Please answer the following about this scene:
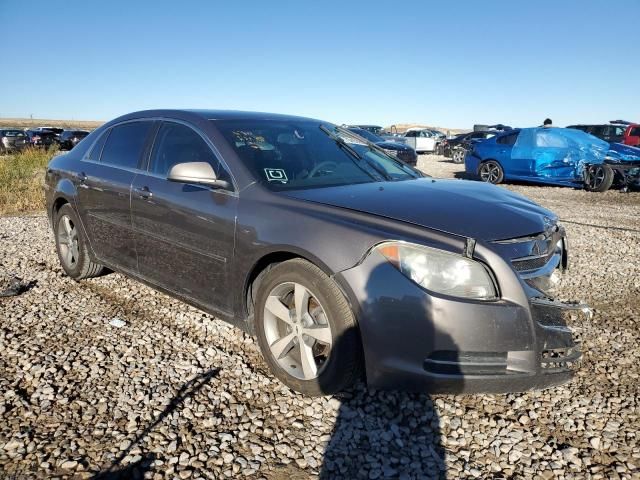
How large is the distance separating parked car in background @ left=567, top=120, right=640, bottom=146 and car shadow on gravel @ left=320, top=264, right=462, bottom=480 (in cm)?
1860

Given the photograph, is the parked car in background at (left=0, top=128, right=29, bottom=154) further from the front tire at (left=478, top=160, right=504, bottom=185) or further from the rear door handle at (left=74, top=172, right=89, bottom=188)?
the rear door handle at (left=74, top=172, right=89, bottom=188)

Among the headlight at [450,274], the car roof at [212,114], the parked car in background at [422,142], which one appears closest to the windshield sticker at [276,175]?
the car roof at [212,114]

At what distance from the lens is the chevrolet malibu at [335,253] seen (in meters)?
2.25

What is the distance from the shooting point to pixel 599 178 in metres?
11.8

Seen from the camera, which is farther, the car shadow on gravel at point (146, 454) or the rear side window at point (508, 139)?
the rear side window at point (508, 139)

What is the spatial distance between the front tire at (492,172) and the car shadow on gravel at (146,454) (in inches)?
473

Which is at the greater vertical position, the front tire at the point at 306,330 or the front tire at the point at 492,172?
the front tire at the point at 492,172

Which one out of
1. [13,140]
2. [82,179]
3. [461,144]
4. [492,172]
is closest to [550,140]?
[492,172]

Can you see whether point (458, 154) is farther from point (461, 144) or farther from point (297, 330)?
point (297, 330)

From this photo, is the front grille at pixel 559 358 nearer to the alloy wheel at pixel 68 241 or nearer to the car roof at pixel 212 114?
the car roof at pixel 212 114

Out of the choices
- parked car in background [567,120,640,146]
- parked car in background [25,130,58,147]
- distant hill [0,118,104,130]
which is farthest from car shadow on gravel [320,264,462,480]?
distant hill [0,118,104,130]

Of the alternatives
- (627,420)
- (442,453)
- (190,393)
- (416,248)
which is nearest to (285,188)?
(416,248)

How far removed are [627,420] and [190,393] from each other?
236cm

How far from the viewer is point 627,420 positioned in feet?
8.18
